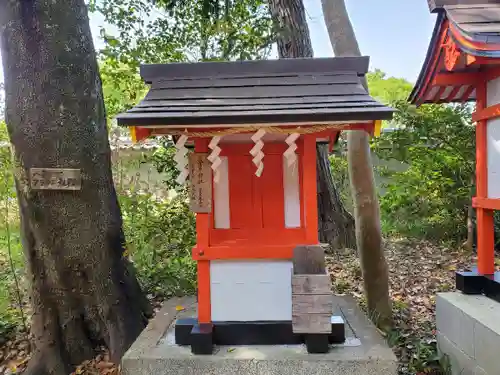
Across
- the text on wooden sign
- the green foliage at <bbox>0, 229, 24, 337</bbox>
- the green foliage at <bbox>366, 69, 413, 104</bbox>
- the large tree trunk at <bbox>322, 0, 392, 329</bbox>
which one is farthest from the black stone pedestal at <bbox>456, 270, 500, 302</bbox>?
the green foliage at <bbox>366, 69, 413, 104</bbox>

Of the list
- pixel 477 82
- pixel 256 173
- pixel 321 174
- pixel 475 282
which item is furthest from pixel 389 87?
pixel 256 173

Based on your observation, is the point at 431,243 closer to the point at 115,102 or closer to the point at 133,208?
the point at 133,208

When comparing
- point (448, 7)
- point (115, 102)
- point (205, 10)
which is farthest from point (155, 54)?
point (448, 7)

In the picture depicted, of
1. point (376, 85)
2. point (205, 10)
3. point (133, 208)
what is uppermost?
point (376, 85)

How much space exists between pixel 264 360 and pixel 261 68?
2648 millimetres

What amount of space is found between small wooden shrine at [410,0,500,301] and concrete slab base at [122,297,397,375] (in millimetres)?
1844

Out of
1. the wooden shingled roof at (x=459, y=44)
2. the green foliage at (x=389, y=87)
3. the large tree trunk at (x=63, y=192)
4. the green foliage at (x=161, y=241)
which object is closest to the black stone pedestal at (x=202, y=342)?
the large tree trunk at (x=63, y=192)

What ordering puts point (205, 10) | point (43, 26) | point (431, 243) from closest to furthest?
1. point (43, 26)
2. point (205, 10)
3. point (431, 243)

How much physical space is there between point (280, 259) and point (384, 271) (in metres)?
2.42

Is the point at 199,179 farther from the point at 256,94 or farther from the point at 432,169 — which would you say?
the point at 432,169

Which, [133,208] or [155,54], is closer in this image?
[133,208]

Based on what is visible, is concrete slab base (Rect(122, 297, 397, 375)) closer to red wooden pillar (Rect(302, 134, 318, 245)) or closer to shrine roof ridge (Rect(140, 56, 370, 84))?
red wooden pillar (Rect(302, 134, 318, 245))

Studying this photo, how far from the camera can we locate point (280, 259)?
11.7 ft

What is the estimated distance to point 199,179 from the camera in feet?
11.5
